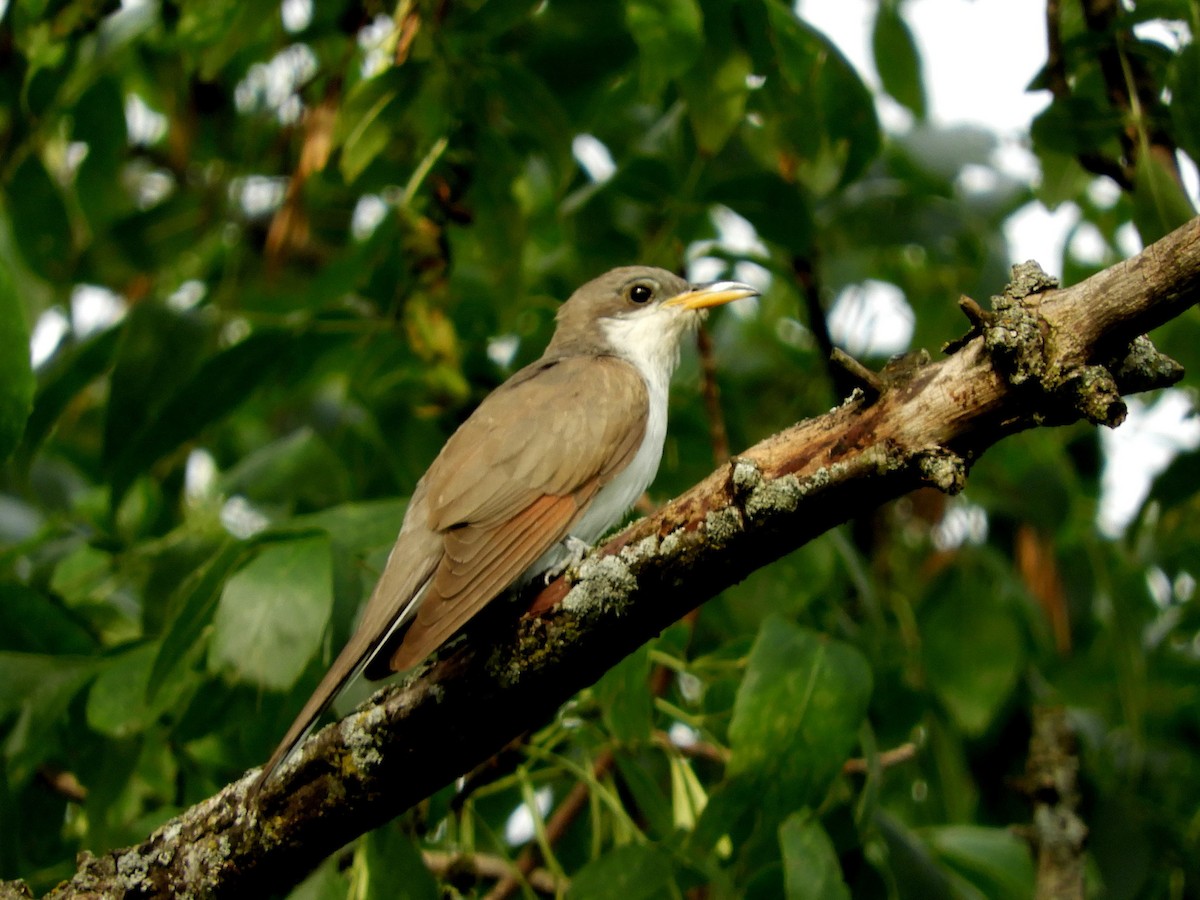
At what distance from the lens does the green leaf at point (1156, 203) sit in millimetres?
3445

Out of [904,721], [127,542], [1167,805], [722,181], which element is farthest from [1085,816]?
[127,542]

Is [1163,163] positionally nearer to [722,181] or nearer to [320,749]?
[722,181]

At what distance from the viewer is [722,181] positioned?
4258mm

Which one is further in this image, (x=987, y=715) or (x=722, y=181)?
(x=987, y=715)

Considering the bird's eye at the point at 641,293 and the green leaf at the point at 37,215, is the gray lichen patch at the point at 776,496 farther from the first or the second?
the green leaf at the point at 37,215

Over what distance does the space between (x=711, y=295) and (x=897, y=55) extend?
1.09m

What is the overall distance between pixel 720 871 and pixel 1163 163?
2.50 meters

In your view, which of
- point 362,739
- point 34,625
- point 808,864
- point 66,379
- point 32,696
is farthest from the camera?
point 66,379

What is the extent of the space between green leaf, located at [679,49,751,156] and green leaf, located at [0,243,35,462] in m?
1.95

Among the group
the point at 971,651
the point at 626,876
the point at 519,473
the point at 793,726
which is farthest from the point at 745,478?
the point at 971,651

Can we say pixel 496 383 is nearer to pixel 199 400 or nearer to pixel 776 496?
pixel 199 400

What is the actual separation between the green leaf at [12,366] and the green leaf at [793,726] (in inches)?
77.7

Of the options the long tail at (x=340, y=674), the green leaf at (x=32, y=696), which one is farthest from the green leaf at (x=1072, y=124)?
the green leaf at (x=32, y=696)

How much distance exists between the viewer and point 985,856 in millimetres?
3914
